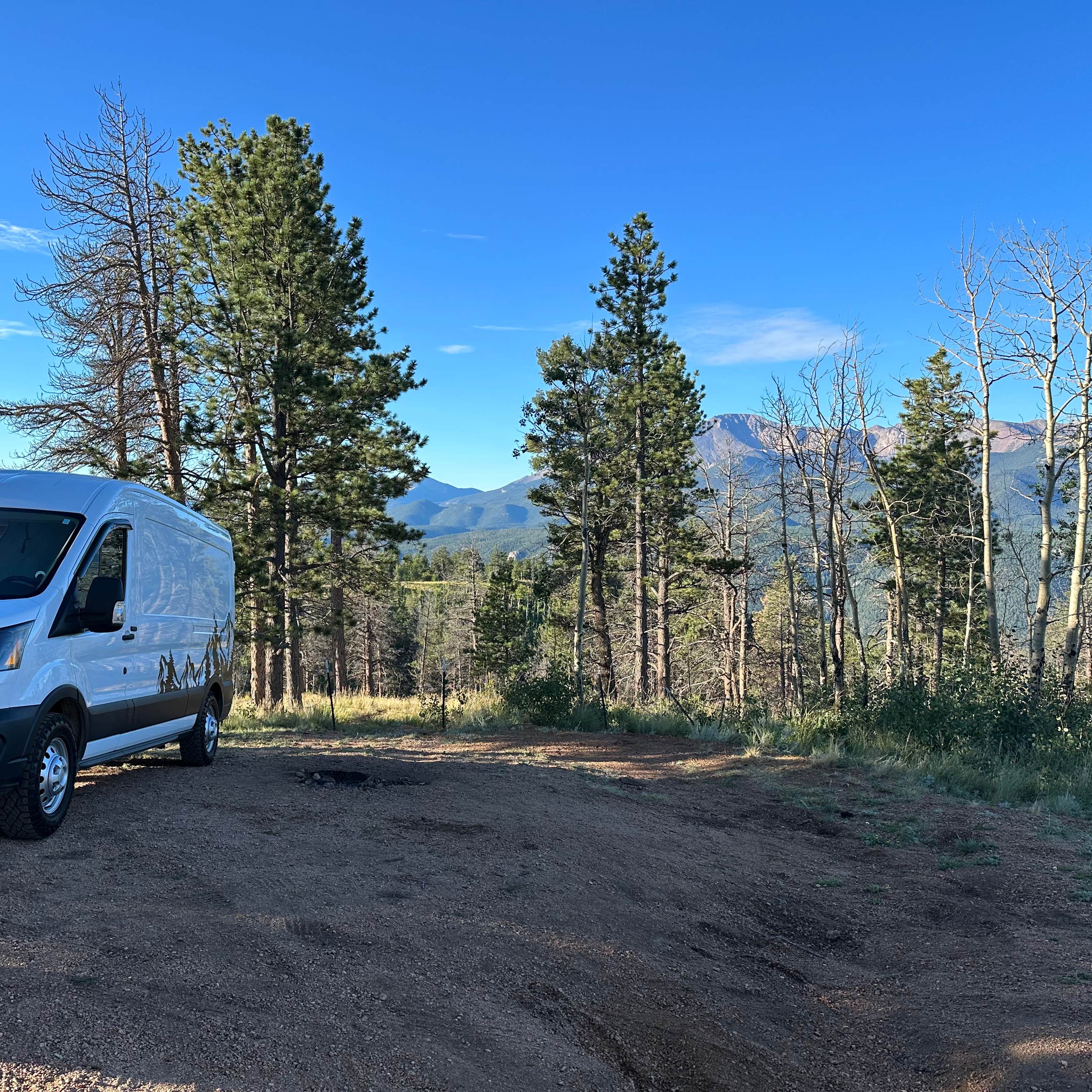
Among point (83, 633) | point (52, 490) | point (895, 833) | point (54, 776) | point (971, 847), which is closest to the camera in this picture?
point (54, 776)

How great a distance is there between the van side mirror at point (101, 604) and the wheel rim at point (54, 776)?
787 millimetres

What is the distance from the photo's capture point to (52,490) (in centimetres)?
Result: 597

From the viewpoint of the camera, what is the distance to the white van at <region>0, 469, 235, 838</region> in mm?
4902

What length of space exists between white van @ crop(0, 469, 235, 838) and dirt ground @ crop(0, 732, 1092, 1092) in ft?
1.51

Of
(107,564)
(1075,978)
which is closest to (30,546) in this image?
(107,564)

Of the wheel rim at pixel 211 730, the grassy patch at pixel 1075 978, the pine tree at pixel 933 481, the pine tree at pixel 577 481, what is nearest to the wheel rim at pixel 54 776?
the wheel rim at pixel 211 730

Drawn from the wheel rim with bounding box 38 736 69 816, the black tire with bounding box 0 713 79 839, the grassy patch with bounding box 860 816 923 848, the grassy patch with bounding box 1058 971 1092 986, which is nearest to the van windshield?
the black tire with bounding box 0 713 79 839

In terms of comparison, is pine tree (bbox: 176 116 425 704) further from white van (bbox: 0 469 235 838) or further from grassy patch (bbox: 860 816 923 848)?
grassy patch (bbox: 860 816 923 848)

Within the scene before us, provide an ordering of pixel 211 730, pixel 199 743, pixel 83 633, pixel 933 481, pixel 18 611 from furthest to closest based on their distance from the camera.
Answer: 1. pixel 933 481
2. pixel 211 730
3. pixel 199 743
4. pixel 83 633
5. pixel 18 611

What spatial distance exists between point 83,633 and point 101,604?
1.31ft

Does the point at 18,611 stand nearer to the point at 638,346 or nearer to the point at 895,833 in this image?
A: the point at 895,833

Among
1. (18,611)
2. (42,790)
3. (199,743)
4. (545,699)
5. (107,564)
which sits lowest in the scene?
(545,699)

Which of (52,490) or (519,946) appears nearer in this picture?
(519,946)

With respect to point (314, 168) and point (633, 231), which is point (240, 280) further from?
point (633, 231)
